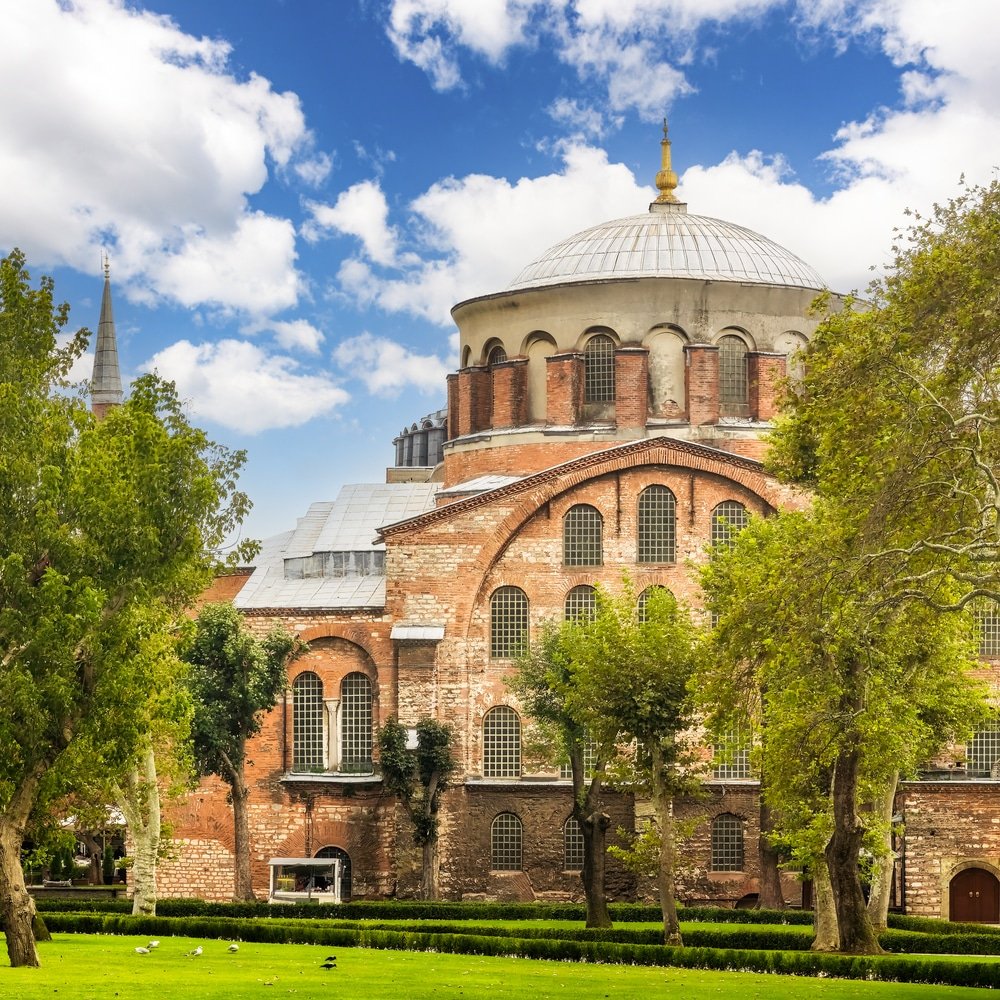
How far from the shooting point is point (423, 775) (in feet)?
156

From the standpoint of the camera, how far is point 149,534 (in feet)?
89.6

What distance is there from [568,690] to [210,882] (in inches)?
536

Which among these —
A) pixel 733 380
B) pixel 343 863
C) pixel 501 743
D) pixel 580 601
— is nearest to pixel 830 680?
pixel 580 601

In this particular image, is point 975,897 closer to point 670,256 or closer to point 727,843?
point 727,843

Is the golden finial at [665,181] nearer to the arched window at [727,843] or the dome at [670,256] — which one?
the dome at [670,256]

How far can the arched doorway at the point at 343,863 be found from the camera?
159ft

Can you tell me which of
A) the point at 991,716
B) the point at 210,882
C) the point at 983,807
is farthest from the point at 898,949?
the point at 210,882

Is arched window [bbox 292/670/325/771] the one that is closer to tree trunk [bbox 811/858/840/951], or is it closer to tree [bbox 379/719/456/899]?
tree [bbox 379/719/456/899]

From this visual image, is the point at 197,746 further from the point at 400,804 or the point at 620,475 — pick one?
the point at 620,475

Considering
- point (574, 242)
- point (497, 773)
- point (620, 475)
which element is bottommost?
point (497, 773)

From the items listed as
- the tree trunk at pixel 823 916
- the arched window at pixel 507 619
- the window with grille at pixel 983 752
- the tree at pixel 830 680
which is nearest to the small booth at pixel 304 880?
the arched window at pixel 507 619

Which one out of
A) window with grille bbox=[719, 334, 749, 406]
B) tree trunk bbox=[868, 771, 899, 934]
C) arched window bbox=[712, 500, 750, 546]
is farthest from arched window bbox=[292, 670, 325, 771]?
Result: tree trunk bbox=[868, 771, 899, 934]

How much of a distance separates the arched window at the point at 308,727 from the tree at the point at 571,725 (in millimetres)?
5392

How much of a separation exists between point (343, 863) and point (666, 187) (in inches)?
935
